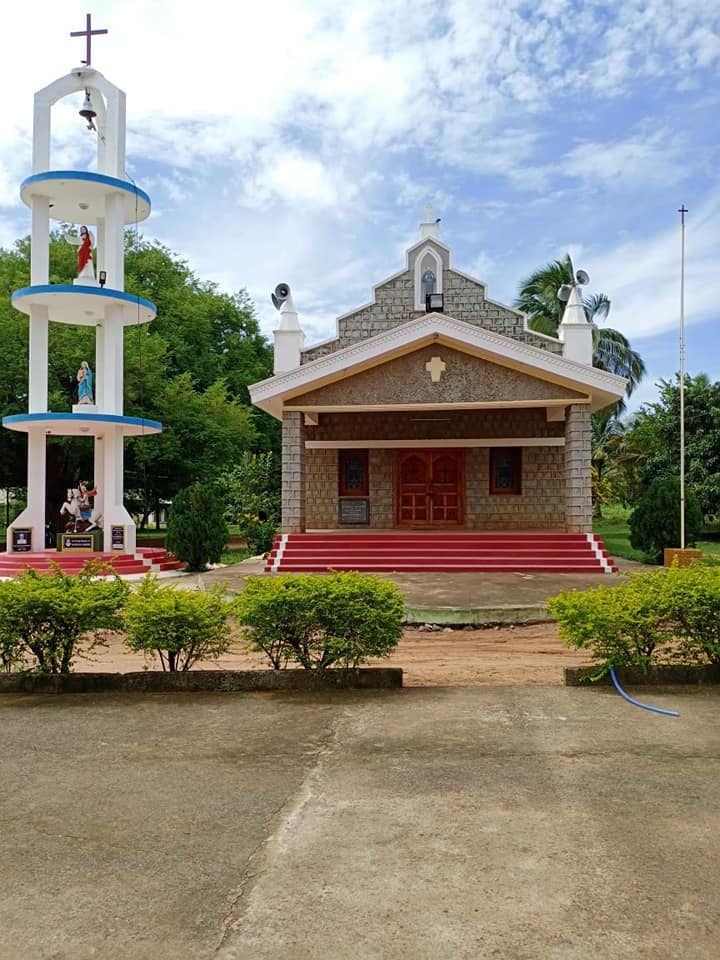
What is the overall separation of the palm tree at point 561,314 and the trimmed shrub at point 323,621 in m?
25.3

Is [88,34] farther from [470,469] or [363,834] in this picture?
[363,834]

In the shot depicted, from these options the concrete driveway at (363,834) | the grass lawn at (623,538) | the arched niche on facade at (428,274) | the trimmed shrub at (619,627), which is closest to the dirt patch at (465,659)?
the trimmed shrub at (619,627)

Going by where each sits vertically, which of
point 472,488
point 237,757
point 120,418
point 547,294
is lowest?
point 237,757

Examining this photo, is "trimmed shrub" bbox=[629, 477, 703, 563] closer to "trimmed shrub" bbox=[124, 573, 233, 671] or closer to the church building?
the church building

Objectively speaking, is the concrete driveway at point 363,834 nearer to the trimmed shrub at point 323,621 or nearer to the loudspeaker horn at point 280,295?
the trimmed shrub at point 323,621

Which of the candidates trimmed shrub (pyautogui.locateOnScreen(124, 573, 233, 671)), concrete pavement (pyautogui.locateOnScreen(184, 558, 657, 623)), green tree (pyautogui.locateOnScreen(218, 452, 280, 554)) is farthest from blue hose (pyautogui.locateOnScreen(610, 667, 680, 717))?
green tree (pyautogui.locateOnScreen(218, 452, 280, 554))

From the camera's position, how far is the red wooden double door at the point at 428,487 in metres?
20.8

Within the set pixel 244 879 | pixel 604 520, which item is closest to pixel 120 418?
pixel 244 879

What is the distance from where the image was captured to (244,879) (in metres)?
3.33

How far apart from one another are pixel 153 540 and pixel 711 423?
70.1ft

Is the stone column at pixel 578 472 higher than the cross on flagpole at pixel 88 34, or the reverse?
the cross on flagpole at pixel 88 34

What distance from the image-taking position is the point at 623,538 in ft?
106

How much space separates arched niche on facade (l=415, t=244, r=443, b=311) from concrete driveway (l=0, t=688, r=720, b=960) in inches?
674

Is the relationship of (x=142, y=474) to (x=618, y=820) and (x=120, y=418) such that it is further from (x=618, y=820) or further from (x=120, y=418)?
(x=618, y=820)
